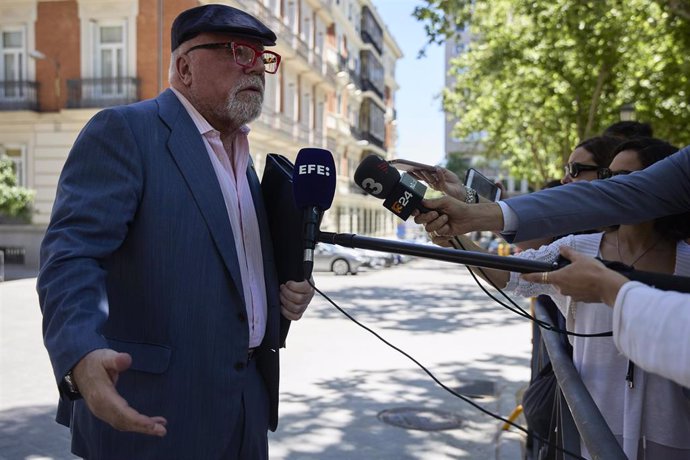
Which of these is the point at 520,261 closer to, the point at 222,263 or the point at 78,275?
the point at 222,263

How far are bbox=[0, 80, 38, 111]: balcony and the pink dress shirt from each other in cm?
2360

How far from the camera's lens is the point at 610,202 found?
7.67 ft

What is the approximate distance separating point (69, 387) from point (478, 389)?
607cm

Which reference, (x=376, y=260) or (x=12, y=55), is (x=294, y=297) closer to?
(x=12, y=55)

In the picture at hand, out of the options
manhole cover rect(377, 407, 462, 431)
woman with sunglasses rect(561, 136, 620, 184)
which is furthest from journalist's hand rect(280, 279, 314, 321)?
manhole cover rect(377, 407, 462, 431)

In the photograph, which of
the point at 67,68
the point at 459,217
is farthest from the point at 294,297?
the point at 67,68

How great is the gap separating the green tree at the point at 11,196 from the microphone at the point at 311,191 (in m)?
21.9

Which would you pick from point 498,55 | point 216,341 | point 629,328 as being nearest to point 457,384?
point 216,341

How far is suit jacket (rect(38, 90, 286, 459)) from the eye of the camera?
2.06 m

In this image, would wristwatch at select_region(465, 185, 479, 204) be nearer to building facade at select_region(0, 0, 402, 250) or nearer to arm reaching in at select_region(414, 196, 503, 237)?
arm reaching in at select_region(414, 196, 503, 237)

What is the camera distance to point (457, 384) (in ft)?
25.1

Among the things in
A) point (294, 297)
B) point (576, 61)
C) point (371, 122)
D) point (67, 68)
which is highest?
point (371, 122)

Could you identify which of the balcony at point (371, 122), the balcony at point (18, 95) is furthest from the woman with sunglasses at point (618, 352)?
the balcony at point (371, 122)

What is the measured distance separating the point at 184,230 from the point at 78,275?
364 millimetres
